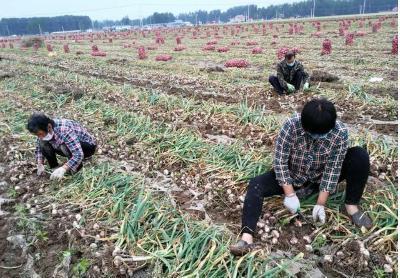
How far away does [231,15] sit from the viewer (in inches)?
4545

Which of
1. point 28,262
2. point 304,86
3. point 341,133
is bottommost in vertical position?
point 28,262

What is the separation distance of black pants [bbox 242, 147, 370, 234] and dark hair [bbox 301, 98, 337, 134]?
1.75ft

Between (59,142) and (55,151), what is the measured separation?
0.29 m

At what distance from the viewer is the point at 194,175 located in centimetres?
417

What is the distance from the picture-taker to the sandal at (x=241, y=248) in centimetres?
280

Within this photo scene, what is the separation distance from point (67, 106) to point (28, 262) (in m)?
4.56

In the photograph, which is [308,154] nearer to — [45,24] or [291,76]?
[291,76]

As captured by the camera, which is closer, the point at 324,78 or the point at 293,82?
the point at 293,82

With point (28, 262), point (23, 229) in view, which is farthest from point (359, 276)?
point (23, 229)

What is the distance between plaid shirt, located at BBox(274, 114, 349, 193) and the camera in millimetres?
2889

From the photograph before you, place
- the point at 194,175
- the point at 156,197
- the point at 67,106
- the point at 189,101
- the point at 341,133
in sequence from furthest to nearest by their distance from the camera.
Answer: the point at 67,106
the point at 189,101
the point at 194,175
the point at 156,197
the point at 341,133

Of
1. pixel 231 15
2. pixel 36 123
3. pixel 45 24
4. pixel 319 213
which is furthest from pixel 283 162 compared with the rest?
pixel 231 15

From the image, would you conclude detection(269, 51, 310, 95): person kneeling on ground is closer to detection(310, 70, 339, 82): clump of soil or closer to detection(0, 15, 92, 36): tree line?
detection(310, 70, 339, 82): clump of soil

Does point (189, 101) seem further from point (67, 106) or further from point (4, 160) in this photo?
point (4, 160)
